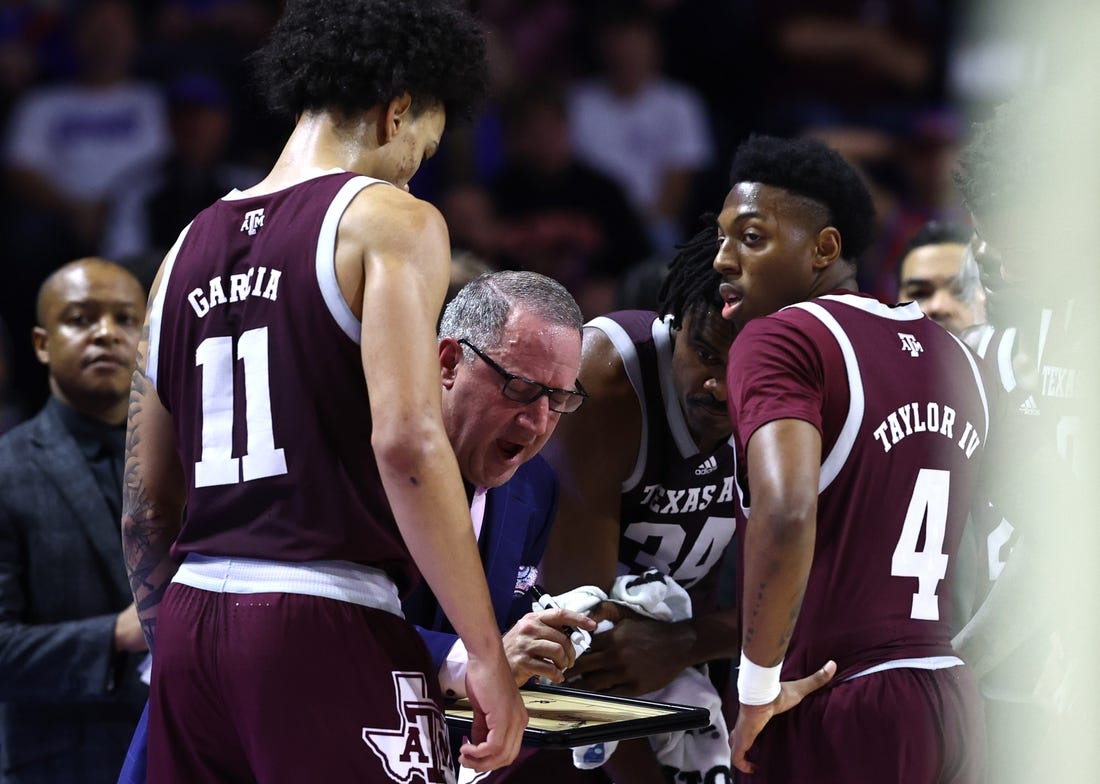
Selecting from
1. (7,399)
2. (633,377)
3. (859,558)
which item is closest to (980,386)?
(859,558)

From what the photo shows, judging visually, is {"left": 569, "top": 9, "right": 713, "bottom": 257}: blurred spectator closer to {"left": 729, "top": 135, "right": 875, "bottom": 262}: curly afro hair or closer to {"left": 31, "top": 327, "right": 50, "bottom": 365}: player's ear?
{"left": 31, "top": 327, "right": 50, "bottom": 365}: player's ear

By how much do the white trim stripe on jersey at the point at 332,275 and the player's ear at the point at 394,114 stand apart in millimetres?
268

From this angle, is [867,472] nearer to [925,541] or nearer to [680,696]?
[925,541]

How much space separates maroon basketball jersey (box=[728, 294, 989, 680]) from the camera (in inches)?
→ 103

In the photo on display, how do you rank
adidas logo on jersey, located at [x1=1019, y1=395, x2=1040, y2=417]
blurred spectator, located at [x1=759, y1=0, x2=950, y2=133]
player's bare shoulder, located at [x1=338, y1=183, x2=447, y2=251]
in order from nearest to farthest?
player's bare shoulder, located at [x1=338, y1=183, x2=447, y2=251], adidas logo on jersey, located at [x1=1019, y1=395, x2=1040, y2=417], blurred spectator, located at [x1=759, y1=0, x2=950, y2=133]

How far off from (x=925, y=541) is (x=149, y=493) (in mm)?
1482

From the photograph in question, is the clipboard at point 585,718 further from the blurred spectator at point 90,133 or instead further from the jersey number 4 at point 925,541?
the blurred spectator at point 90,133

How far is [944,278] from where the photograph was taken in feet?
16.4

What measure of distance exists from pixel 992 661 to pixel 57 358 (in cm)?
276

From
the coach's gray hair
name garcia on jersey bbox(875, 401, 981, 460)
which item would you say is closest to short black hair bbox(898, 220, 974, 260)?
name garcia on jersey bbox(875, 401, 981, 460)

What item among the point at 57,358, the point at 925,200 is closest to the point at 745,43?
the point at 925,200

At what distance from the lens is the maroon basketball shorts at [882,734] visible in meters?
2.61

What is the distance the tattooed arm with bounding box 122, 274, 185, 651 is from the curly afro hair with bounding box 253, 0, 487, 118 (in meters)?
0.46

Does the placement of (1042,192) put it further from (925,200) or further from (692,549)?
(925,200)
